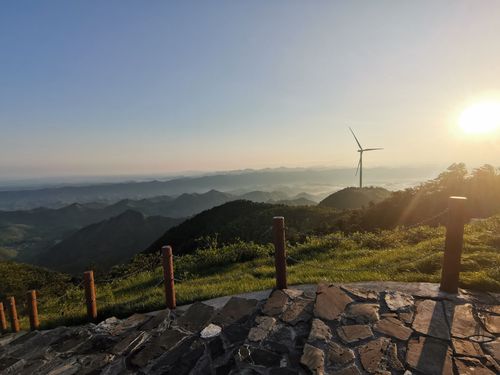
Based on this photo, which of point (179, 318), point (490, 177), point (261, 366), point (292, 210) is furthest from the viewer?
point (292, 210)

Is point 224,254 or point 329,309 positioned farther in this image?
point 224,254

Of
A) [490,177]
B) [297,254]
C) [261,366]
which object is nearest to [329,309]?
[261,366]

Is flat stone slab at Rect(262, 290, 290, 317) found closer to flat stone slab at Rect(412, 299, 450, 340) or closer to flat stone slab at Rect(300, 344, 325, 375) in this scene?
flat stone slab at Rect(300, 344, 325, 375)

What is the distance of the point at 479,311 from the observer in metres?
5.06

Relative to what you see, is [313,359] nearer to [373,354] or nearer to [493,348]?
[373,354]

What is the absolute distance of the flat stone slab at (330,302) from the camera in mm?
5150

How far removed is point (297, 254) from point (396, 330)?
7451 millimetres

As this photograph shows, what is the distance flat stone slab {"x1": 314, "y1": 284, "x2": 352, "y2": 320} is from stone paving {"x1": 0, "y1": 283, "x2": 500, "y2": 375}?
18 millimetres

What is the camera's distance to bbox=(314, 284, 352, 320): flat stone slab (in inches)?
203

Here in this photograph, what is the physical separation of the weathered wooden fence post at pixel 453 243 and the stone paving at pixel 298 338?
30cm

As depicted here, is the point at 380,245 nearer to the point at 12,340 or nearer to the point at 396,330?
the point at 396,330

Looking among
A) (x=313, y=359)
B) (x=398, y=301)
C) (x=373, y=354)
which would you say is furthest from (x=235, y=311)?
(x=398, y=301)

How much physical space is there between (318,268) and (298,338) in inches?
180

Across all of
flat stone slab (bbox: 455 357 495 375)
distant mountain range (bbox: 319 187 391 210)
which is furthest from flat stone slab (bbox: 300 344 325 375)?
distant mountain range (bbox: 319 187 391 210)
